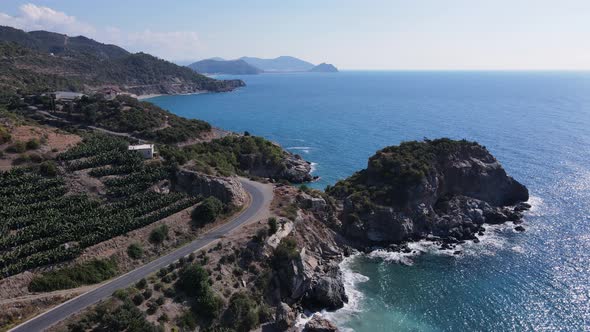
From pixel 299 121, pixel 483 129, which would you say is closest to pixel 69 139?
pixel 299 121

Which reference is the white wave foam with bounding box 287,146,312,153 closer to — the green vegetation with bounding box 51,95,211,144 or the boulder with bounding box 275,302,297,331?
the green vegetation with bounding box 51,95,211,144

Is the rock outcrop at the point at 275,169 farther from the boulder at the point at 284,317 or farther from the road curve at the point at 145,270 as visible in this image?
the boulder at the point at 284,317

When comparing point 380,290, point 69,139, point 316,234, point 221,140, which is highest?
point 69,139

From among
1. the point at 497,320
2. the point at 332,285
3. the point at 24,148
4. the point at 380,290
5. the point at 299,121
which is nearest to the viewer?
the point at 497,320

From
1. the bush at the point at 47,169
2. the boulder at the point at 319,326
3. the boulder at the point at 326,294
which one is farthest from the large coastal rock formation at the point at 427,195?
the bush at the point at 47,169

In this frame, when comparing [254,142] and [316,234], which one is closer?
[316,234]

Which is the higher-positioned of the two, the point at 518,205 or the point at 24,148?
the point at 24,148

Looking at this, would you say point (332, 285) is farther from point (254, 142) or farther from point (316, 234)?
point (254, 142)

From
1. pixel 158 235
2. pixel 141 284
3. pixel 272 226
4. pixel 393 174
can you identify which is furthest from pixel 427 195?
pixel 141 284
